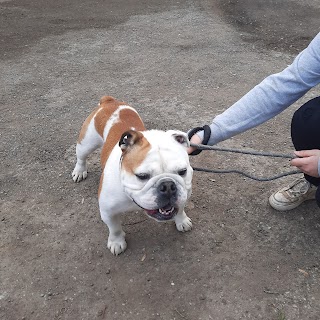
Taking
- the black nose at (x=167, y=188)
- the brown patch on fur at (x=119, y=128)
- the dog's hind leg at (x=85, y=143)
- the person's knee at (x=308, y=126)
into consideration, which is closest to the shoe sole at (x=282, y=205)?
the person's knee at (x=308, y=126)

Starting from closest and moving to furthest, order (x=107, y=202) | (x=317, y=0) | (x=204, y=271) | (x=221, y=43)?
(x=107, y=202)
(x=204, y=271)
(x=221, y=43)
(x=317, y=0)

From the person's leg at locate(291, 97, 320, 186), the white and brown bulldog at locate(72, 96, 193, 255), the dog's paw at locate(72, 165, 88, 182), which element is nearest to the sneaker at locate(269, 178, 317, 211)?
the person's leg at locate(291, 97, 320, 186)

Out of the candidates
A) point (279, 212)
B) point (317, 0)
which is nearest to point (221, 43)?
point (317, 0)

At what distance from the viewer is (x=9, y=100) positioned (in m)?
4.62

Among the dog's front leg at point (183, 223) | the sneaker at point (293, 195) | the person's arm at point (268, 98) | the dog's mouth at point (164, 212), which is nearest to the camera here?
the dog's mouth at point (164, 212)

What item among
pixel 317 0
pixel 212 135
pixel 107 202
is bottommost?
pixel 317 0

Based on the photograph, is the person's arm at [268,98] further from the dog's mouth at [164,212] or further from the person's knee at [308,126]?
the dog's mouth at [164,212]

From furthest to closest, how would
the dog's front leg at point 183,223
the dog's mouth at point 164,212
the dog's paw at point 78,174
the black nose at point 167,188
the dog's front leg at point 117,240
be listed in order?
the dog's paw at point 78,174 → the dog's front leg at point 183,223 → the dog's front leg at point 117,240 → the dog's mouth at point 164,212 → the black nose at point 167,188

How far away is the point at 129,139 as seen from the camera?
2232 millimetres

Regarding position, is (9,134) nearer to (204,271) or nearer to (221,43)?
(204,271)

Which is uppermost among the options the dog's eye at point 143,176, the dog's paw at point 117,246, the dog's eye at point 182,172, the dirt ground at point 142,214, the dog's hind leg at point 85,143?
the dog's eye at point 143,176

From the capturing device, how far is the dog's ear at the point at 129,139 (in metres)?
2.21

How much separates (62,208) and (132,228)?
60 cm

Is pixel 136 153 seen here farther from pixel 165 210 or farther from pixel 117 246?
pixel 117 246
